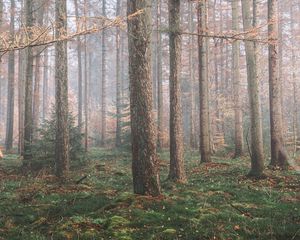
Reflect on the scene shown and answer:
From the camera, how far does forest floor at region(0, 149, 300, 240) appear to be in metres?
6.75

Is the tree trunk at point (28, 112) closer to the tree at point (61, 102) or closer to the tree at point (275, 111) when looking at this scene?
the tree at point (61, 102)

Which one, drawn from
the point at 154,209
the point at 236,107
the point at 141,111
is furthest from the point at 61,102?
the point at 236,107

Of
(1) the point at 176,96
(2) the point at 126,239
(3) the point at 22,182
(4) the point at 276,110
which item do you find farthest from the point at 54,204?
(4) the point at 276,110

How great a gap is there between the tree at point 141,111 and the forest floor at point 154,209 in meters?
0.50

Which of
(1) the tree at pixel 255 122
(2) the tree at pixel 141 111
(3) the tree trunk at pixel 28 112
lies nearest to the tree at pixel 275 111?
(1) the tree at pixel 255 122

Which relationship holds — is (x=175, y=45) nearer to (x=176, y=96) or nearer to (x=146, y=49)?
(x=176, y=96)

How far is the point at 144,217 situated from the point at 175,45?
6.51m

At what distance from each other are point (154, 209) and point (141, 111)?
248cm

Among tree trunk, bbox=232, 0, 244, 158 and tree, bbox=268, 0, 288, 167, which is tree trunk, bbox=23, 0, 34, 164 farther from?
tree trunk, bbox=232, 0, 244, 158

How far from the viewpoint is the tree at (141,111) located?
9.36m

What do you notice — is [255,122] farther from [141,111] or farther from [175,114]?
[141,111]

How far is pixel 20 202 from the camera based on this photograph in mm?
9719

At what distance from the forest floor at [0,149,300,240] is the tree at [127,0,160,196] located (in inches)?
19.8

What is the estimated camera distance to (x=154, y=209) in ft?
27.5
